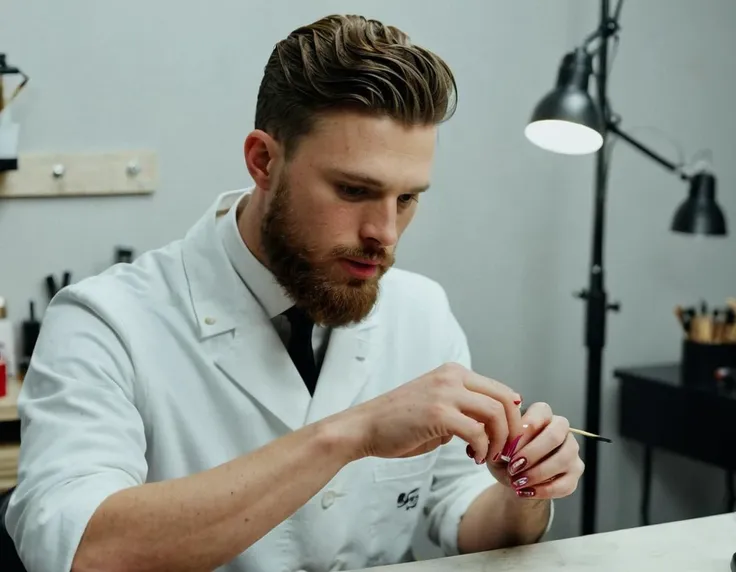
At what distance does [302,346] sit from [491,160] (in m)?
1.26

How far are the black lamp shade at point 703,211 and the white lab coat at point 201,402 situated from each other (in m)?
1.16

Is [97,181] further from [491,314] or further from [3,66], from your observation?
[491,314]

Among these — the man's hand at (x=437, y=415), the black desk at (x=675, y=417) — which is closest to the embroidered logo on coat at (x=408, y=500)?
the man's hand at (x=437, y=415)

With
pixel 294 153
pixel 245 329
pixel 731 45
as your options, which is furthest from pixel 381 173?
pixel 731 45

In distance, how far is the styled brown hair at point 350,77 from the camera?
1.18 meters

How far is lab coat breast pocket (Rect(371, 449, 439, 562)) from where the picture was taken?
54.1 inches

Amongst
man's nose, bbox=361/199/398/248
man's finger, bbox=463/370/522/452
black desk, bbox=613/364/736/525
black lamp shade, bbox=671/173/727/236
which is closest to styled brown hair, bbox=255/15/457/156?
man's nose, bbox=361/199/398/248

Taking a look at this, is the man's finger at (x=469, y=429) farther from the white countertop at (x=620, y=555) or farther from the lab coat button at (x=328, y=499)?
the lab coat button at (x=328, y=499)

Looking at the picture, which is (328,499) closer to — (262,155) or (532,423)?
(532,423)

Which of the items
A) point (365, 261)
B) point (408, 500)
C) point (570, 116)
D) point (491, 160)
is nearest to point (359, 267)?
point (365, 261)

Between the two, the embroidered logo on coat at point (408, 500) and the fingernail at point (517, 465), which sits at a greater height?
the fingernail at point (517, 465)

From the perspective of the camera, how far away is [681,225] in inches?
92.4

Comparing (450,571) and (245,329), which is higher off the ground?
(245,329)

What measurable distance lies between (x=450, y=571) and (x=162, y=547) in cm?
34
